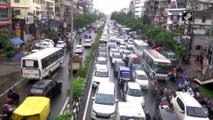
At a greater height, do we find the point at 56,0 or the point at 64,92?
the point at 56,0

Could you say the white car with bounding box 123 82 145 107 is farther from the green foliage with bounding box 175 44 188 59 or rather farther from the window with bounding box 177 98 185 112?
the green foliage with bounding box 175 44 188 59

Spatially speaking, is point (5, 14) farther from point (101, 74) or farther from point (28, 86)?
point (101, 74)

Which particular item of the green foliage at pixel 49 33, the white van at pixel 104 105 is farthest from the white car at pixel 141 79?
the green foliage at pixel 49 33

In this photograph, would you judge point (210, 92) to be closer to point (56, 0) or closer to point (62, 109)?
point (62, 109)

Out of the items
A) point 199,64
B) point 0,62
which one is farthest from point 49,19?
point 199,64

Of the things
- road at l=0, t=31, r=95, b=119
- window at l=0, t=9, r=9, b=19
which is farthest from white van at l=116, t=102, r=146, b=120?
window at l=0, t=9, r=9, b=19

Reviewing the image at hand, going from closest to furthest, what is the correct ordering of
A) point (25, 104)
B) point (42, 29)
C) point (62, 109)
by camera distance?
point (25, 104) → point (62, 109) → point (42, 29)
